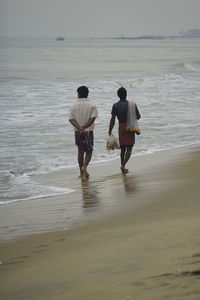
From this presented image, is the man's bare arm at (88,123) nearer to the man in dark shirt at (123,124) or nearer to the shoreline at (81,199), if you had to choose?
the man in dark shirt at (123,124)

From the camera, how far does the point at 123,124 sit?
1037 centimetres

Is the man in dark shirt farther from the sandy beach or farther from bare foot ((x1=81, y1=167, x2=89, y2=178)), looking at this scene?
the sandy beach

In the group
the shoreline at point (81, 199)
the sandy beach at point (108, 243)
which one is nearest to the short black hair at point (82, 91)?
the shoreline at point (81, 199)

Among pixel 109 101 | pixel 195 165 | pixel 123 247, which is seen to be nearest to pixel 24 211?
pixel 123 247

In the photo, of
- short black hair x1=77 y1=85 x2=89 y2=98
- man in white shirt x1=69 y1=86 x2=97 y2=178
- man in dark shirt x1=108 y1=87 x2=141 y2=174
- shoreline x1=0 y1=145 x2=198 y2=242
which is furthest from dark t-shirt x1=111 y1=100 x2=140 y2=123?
shoreline x1=0 y1=145 x2=198 y2=242

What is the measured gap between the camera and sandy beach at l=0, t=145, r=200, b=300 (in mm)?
3945

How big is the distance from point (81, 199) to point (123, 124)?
260 cm

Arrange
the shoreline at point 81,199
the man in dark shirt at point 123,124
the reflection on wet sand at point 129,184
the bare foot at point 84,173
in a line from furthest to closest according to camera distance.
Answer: the man in dark shirt at point 123,124 → the bare foot at point 84,173 → the reflection on wet sand at point 129,184 → the shoreline at point 81,199

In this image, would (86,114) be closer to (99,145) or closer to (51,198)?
(51,198)

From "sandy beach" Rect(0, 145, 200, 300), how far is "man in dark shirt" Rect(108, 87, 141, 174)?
1.36 m

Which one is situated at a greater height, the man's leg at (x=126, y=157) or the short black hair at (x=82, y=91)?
the short black hair at (x=82, y=91)

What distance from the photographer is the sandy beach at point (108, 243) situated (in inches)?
155

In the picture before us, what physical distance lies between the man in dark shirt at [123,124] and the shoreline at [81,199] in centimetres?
25

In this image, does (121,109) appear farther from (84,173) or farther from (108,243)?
(108,243)
